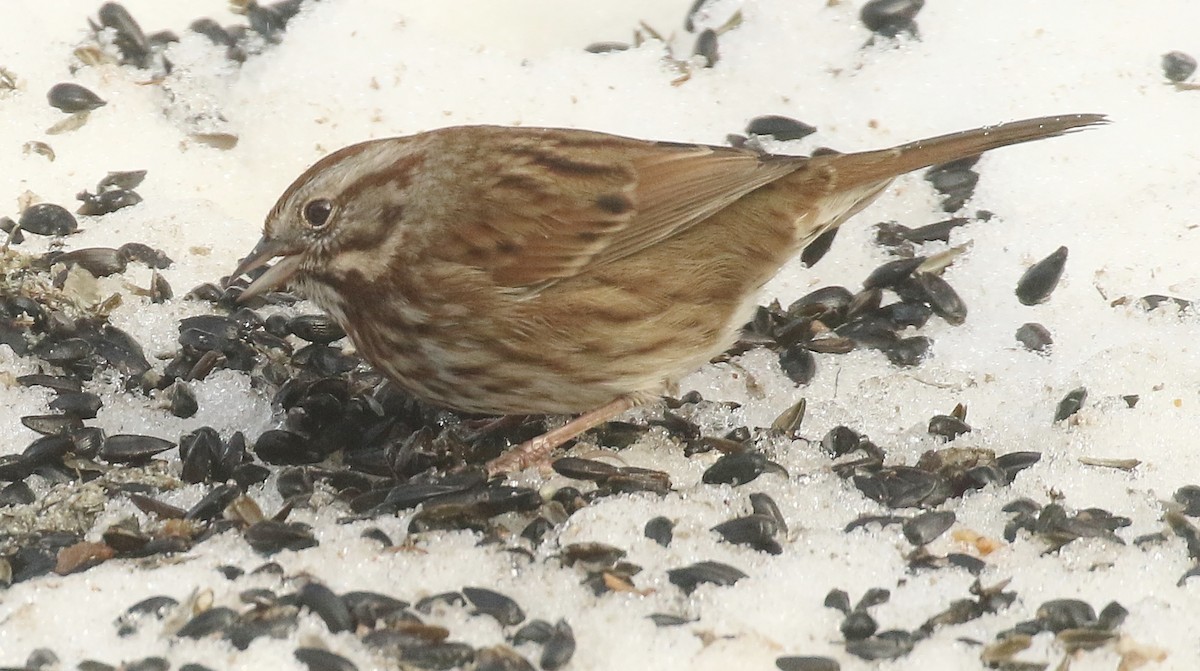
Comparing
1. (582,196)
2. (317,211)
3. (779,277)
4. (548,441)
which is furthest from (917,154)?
(317,211)

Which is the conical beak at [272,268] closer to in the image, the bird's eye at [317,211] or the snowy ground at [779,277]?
the bird's eye at [317,211]

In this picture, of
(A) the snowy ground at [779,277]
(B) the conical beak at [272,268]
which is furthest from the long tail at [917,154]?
(B) the conical beak at [272,268]

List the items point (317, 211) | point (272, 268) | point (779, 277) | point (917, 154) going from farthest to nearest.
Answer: point (779, 277) → point (917, 154) → point (272, 268) → point (317, 211)

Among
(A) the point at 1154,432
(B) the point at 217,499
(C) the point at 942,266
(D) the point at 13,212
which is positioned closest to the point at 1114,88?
(C) the point at 942,266

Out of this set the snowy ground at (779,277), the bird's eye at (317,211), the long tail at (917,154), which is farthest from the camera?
the long tail at (917,154)

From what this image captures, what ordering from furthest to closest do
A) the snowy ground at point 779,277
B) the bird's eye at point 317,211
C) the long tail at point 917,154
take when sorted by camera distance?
the long tail at point 917,154 < the bird's eye at point 317,211 < the snowy ground at point 779,277

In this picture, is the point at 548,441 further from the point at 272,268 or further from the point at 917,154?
the point at 917,154

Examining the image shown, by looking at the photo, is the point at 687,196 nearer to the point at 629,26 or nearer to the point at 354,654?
the point at 354,654
